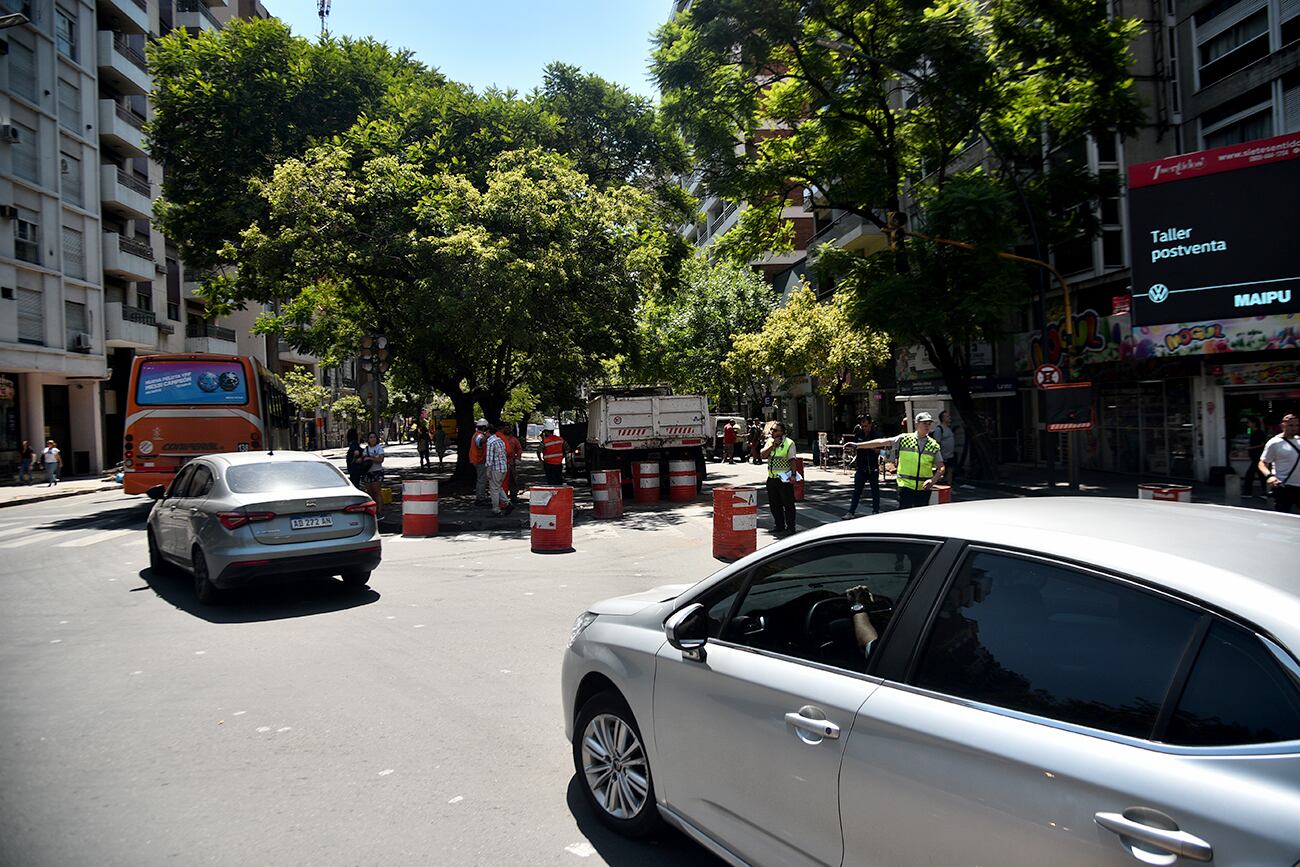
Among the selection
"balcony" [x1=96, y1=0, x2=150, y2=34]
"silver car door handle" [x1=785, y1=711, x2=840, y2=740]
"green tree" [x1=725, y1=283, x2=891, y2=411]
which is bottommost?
"silver car door handle" [x1=785, y1=711, x2=840, y2=740]

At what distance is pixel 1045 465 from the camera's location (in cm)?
2795

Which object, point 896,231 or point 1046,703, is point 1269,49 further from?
point 1046,703

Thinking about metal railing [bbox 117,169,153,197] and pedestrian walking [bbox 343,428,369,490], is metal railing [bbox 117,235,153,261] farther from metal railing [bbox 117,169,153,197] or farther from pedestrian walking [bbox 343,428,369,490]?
pedestrian walking [bbox 343,428,369,490]

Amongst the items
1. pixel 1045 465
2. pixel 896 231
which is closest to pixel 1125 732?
pixel 896 231

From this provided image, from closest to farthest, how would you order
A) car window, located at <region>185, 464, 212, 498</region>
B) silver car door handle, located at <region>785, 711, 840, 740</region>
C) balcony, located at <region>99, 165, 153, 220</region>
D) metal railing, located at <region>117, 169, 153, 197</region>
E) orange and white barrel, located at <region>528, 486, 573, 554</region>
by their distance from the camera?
silver car door handle, located at <region>785, 711, 840, 740</region>, car window, located at <region>185, 464, 212, 498</region>, orange and white barrel, located at <region>528, 486, 573, 554</region>, balcony, located at <region>99, 165, 153, 220</region>, metal railing, located at <region>117, 169, 153, 197</region>

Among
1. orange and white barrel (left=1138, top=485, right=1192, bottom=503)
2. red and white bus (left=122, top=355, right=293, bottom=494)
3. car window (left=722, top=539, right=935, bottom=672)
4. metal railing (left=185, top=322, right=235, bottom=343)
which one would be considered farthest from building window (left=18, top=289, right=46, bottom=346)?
car window (left=722, top=539, right=935, bottom=672)

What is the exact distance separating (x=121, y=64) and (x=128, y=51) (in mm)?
1550

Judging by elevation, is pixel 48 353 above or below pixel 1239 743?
above

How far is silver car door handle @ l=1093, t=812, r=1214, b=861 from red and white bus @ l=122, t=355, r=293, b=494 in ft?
59.9

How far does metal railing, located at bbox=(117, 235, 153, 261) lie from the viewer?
36.7 metres

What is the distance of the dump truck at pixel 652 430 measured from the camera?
2114 centimetres

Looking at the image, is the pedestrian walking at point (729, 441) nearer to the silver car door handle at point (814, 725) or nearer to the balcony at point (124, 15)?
the balcony at point (124, 15)

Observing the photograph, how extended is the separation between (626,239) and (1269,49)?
15.2 meters

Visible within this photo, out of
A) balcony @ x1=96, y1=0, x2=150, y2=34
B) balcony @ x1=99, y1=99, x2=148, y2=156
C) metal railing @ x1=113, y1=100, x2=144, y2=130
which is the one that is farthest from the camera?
metal railing @ x1=113, y1=100, x2=144, y2=130
